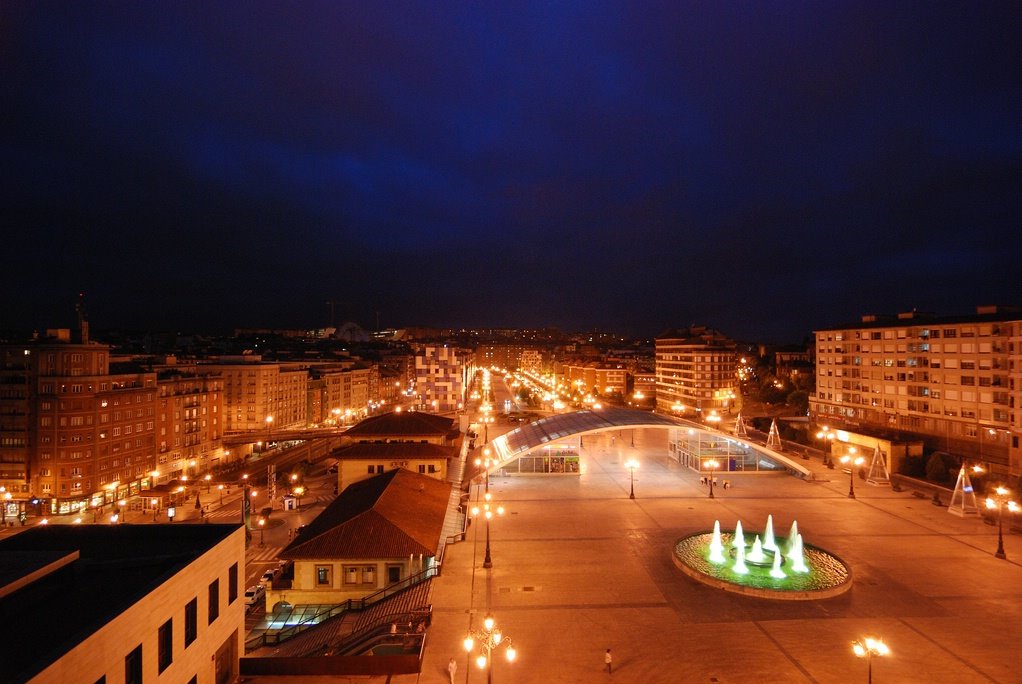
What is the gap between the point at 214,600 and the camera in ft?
50.4

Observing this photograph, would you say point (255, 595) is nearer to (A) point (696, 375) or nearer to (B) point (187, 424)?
(B) point (187, 424)

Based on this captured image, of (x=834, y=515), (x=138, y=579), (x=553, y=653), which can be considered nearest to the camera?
(x=138, y=579)

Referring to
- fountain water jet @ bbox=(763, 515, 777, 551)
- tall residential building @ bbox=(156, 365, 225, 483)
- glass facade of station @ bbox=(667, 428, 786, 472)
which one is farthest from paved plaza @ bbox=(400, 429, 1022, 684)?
tall residential building @ bbox=(156, 365, 225, 483)

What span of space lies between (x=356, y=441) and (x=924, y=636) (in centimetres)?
3807

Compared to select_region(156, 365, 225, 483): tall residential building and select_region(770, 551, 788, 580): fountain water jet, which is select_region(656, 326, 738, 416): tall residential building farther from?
select_region(156, 365, 225, 483): tall residential building

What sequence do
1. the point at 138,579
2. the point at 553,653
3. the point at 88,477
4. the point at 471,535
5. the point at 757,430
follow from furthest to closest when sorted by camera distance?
the point at 757,430, the point at 88,477, the point at 471,535, the point at 553,653, the point at 138,579

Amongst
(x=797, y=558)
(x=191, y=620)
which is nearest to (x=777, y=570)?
(x=797, y=558)

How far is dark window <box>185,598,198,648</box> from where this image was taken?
13.8m

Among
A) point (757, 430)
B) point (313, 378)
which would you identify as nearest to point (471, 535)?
point (757, 430)

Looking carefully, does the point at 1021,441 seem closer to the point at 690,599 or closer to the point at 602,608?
the point at 690,599

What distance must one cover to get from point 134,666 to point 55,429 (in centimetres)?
5228

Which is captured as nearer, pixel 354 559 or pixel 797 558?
pixel 354 559

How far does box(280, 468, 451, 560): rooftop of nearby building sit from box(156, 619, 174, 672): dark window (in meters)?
10.4

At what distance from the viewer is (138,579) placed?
13562mm
